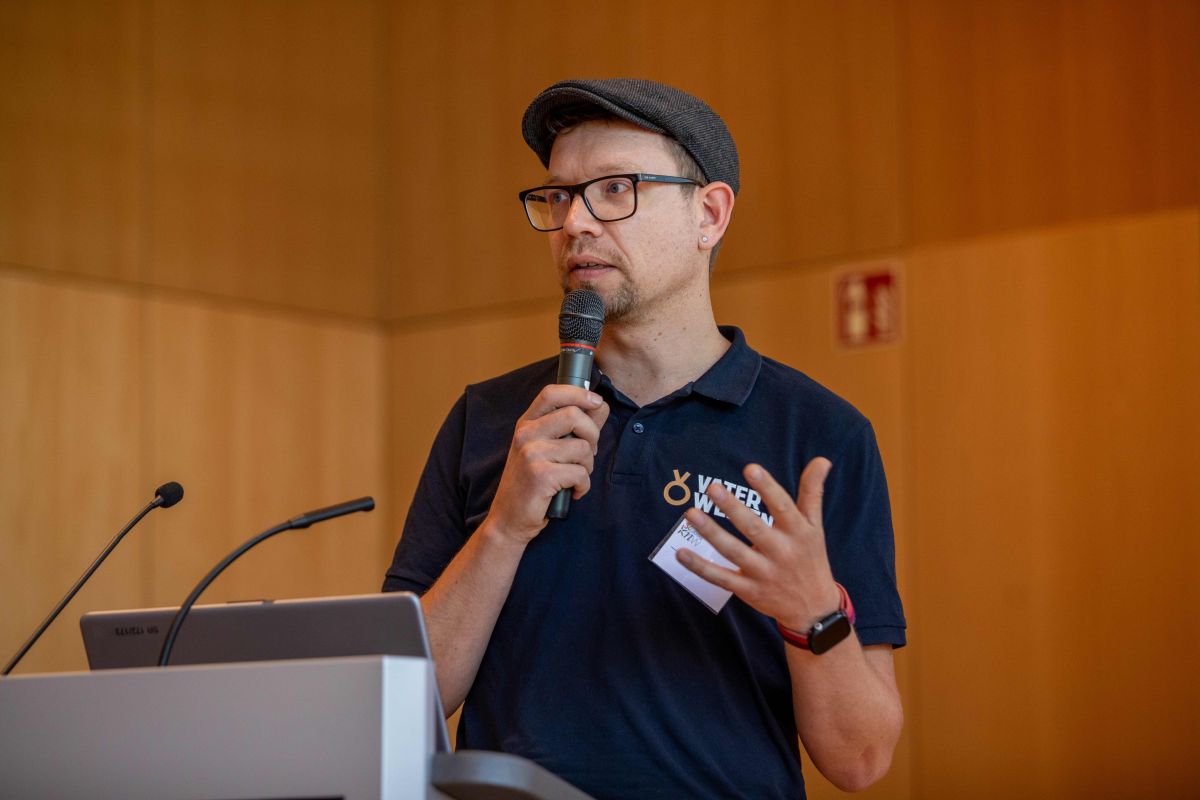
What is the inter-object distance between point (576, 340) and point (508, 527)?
287mm

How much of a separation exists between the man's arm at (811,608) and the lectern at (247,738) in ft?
1.14

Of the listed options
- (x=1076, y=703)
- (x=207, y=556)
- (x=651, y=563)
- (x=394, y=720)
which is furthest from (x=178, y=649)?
(x=207, y=556)

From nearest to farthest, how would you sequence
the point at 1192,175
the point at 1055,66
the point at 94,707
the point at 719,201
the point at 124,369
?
the point at 94,707, the point at 719,201, the point at 1192,175, the point at 1055,66, the point at 124,369

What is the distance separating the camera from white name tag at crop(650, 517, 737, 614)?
6.26 feet

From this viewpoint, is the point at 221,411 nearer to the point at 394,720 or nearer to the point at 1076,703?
the point at 1076,703

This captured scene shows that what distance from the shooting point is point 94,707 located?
1.31 m

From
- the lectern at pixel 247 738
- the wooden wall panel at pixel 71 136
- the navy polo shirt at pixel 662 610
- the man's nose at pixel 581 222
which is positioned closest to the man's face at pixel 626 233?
the man's nose at pixel 581 222

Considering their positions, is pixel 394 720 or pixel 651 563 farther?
pixel 651 563

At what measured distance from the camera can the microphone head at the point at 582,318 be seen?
1.91m

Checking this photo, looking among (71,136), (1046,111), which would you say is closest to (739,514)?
(1046,111)

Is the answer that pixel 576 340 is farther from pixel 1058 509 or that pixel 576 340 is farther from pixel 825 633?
pixel 1058 509

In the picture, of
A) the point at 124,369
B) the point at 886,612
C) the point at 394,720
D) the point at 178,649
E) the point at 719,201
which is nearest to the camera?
the point at 394,720

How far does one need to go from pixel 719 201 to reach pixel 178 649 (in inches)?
42.7

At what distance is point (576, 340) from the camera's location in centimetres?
190
